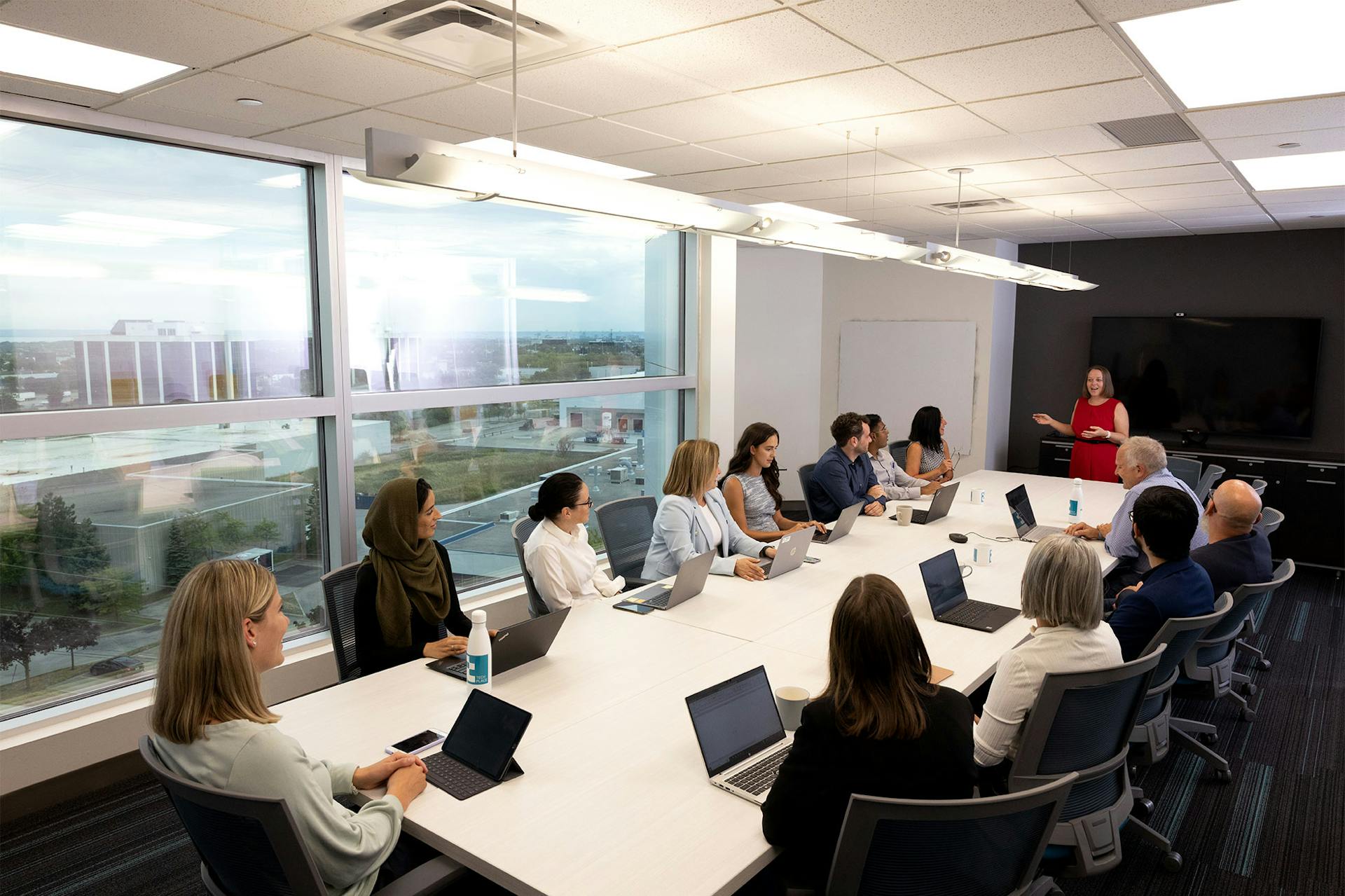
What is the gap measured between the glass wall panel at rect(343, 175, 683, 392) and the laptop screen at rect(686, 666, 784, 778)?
2.66 metres

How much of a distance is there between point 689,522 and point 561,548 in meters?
0.79

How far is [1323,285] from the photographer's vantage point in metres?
7.20

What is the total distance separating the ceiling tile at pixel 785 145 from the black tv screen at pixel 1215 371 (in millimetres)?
4953

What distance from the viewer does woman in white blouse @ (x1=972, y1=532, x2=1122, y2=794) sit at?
8.03 ft

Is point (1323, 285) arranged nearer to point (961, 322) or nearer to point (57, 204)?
point (961, 322)

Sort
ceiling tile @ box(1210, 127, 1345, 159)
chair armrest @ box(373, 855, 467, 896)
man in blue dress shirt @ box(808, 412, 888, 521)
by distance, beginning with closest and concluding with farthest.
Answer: chair armrest @ box(373, 855, 467, 896)
ceiling tile @ box(1210, 127, 1345, 159)
man in blue dress shirt @ box(808, 412, 888, 521)

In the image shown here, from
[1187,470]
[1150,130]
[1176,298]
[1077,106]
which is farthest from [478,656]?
[1176,298]

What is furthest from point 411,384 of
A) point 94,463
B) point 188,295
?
point 94,463

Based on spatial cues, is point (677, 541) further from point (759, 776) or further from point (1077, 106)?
point (1077, 106)

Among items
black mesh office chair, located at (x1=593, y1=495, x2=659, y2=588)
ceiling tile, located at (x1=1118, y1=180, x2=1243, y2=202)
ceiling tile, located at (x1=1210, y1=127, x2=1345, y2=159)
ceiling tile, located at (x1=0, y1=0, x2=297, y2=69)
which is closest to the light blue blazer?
black mesh office chair, located at (x1=593, y1=495, x2=659, y2=588)

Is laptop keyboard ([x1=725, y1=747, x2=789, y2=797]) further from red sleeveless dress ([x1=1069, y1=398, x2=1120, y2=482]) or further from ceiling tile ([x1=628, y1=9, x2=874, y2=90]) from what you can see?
red sleeveless dress ([x1=1069, y1=398, x2=1120, y2=482])

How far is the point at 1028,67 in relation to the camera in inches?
113

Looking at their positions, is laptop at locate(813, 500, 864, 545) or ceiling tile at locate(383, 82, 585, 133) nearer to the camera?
ceiling tile at locate(383, 82, 585, 133)

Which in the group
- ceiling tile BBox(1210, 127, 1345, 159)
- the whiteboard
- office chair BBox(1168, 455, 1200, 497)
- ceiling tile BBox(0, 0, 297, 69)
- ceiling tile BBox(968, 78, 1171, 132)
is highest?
ceiling tile BBox(1210, 127, 1345, 159)
